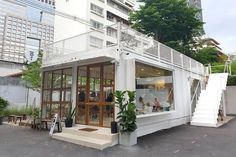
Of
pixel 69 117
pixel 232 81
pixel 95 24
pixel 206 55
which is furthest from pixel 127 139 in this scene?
pixel 95 24

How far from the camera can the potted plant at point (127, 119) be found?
734 centimetres

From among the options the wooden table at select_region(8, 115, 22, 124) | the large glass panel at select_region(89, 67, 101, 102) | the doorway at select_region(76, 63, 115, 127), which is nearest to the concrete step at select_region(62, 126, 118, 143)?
the doorway at select_region(76, 63, 115, 127)

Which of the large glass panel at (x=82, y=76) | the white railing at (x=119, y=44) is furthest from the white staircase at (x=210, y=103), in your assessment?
the large glass panel at (x=82, y=76)

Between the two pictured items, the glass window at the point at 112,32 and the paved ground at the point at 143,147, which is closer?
the paved ground at the point at 143,147

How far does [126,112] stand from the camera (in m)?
7.43

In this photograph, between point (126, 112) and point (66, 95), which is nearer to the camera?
point (126, 112)

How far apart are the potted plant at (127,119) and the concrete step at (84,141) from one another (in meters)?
0.61

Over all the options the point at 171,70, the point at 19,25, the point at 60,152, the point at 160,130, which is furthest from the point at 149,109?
the point at 19,25

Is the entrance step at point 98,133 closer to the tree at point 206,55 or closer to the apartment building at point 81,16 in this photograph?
the tree at point 206,55

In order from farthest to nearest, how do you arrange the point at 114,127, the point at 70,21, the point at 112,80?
the point at 70,21 → the point at 112,80 → the point at 114,127

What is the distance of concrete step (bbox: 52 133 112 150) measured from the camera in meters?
6.94

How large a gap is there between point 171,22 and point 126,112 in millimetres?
13783

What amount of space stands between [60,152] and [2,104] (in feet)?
33.9

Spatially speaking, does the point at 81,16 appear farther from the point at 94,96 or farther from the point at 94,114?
the point at 94,114
